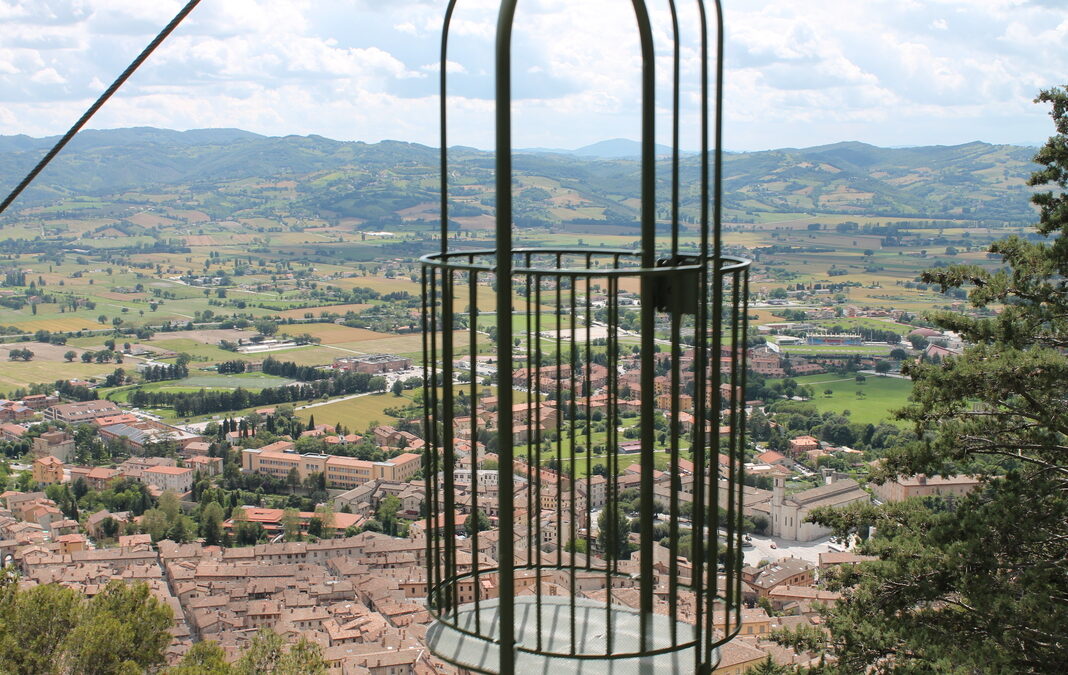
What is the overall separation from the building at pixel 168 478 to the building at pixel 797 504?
54.4 feet

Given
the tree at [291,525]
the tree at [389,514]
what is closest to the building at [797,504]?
the tree at [389,514]

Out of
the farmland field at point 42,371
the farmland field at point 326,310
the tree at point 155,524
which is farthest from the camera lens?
the farmland field at point 326,310

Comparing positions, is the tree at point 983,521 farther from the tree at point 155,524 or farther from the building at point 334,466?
the building at point 334,466

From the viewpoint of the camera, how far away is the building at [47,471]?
29.5 metres

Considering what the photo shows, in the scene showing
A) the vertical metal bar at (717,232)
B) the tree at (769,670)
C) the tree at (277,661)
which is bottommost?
the tree at (277,661)

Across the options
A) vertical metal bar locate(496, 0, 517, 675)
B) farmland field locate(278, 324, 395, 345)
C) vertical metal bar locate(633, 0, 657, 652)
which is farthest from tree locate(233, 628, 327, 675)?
farmland field locate(278, 324, 395, 345)

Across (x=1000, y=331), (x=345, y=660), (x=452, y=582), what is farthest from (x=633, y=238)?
(x=452, y=582)

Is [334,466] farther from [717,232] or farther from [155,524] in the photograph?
[717,232]

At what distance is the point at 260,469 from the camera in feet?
98.7

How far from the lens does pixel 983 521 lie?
409cm

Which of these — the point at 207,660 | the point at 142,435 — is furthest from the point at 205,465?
the point at 207,660

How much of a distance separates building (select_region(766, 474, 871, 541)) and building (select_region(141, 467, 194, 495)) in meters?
16.6

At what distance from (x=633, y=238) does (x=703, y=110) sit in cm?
4575

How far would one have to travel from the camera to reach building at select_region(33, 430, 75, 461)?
105ft
